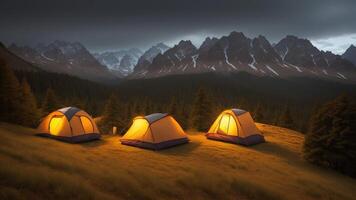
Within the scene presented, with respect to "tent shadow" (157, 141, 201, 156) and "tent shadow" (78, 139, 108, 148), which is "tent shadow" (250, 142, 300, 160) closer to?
"tent shadow" (157, 141, 201, 156)

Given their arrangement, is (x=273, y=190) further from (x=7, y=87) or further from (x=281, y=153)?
(x=7, y=87)

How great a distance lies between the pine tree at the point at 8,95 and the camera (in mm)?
30938

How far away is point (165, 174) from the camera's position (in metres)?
14.5

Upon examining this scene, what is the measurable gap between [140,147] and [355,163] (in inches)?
669

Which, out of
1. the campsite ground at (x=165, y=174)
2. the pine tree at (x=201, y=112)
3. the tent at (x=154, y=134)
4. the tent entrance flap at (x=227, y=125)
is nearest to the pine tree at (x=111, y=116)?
the pine tree at (x=201, y=112)

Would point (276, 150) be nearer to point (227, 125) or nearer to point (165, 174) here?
point (227, 125)

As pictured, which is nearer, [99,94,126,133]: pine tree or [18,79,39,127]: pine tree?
[18,79,39,127]: pine tree

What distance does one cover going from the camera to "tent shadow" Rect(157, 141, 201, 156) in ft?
71.0

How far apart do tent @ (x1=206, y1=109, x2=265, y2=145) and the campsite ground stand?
1382 mm

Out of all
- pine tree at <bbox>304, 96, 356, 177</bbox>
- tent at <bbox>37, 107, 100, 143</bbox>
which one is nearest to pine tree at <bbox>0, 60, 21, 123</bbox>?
tent at <bbox>37, 107, 100, 143</bbox>

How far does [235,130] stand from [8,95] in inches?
996

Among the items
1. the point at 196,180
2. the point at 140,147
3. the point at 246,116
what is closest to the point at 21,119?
the point at 140,147

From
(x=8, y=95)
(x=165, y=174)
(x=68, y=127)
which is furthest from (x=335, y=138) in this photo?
(x=8, y=95)

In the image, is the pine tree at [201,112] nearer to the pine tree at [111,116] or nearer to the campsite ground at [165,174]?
the pine tree at [111,116]
